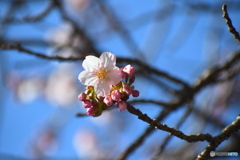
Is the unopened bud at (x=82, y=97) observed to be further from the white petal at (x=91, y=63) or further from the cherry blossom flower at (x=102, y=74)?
the white petal at (x=91, y=63)

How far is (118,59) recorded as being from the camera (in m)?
1.63

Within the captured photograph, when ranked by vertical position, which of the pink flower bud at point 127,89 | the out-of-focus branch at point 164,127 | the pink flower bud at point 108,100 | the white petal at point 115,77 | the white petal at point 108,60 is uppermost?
the white petal at point 108,60

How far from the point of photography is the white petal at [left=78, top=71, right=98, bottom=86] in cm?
124

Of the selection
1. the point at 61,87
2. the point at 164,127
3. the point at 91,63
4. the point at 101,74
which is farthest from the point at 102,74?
the point at 61,87

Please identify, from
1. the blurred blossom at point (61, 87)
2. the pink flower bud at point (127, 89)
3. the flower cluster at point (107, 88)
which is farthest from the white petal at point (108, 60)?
the blurred blossom at point (61, 87)

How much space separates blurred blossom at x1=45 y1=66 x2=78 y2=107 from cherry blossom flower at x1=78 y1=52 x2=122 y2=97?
4.64 m

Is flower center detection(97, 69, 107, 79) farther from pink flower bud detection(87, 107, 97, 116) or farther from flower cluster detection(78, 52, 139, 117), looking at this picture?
pink flower bud detection(87, 107, 97, 116)

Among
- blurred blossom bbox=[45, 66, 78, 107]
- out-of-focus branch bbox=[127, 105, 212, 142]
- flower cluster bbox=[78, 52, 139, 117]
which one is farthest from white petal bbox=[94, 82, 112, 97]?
blurred blossom bbox=[45, 66, 78, 107]

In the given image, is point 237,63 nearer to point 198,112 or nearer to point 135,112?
point 198,112

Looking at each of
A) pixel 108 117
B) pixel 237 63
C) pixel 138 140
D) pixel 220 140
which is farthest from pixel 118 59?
pixel 108 117

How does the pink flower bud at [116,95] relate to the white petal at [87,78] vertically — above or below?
below

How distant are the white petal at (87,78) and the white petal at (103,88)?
0.15ft

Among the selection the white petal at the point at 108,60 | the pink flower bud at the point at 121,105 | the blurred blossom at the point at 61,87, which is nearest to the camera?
the pink flower bud at the point at 121,105

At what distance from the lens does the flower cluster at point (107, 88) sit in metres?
1.13
